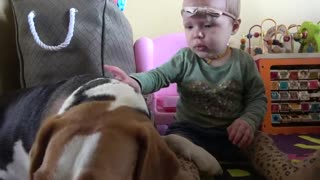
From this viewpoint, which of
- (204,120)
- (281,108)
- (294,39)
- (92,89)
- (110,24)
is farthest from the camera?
(294,39)

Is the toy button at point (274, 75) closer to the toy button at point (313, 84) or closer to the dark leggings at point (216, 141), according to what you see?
the toy button at point (313, 84)

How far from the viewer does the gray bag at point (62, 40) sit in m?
1.27

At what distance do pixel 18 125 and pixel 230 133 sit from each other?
1.79 feet

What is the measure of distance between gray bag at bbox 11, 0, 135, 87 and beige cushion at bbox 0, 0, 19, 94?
0.19ft

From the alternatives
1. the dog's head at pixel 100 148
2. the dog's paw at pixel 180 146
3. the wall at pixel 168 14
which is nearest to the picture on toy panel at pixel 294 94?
the wall at pixel 168 14

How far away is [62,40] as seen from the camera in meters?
1.28

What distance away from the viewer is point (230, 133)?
113 centimetres

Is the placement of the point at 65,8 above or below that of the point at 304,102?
above

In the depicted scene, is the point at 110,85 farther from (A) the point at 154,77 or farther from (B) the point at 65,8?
(B) the point at 65,8

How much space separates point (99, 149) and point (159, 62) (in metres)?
1.21

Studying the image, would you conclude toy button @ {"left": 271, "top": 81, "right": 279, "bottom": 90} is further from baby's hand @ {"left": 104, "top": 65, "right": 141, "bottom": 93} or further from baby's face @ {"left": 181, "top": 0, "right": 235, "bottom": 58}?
baby's hand @ {"left": 104, "top": 65, "right": 141, "bottom": 93}

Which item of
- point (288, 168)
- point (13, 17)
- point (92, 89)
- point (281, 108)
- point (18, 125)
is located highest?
point (13, 17)

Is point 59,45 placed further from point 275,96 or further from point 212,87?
point 275,96

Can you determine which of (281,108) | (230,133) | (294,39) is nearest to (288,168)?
(230,133)
